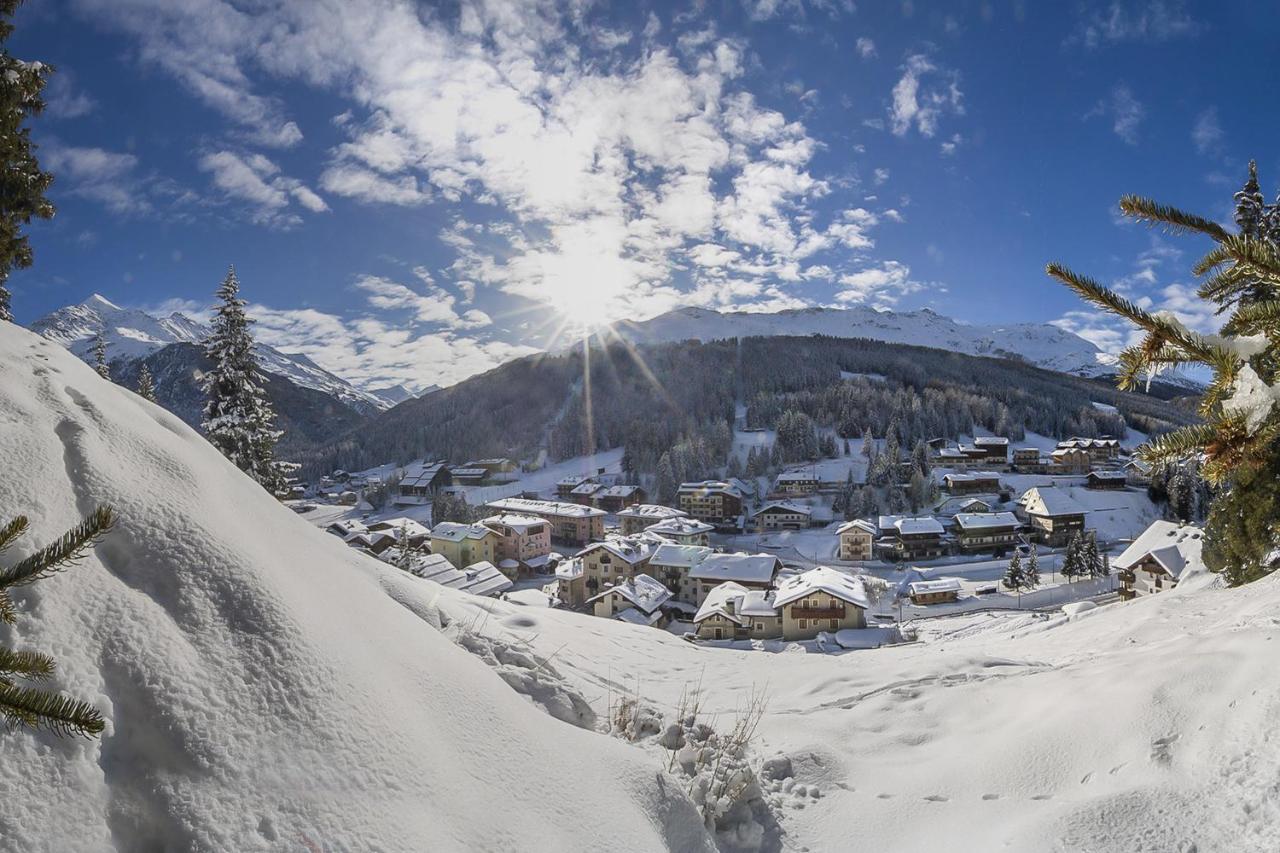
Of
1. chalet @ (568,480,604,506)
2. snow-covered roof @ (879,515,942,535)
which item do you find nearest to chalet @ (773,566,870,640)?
snow-covered roof @ (879,515,942,535)

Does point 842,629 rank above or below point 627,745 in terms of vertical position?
below

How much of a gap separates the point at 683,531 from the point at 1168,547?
49.5 m

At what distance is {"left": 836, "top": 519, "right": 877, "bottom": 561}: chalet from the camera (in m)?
74.9

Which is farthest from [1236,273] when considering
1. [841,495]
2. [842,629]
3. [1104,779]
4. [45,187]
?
[841,495]

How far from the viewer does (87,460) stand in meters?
4.18

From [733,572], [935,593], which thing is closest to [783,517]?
[935,593]

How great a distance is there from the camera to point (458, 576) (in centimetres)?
4031

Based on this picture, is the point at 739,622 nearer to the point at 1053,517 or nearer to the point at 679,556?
the point at 679,556

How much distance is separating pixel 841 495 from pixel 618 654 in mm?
91883

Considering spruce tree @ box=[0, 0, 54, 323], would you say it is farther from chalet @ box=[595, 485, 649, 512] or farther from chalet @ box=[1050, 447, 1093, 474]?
chalet @ box=[1050, 447, 1093, 474]

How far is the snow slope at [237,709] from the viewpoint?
257cm

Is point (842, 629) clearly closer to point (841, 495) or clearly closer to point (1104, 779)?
point (1104, 779)

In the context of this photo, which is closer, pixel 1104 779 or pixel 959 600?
pixel 1104 779

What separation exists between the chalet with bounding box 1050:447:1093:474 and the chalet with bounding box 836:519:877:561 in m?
58.6
